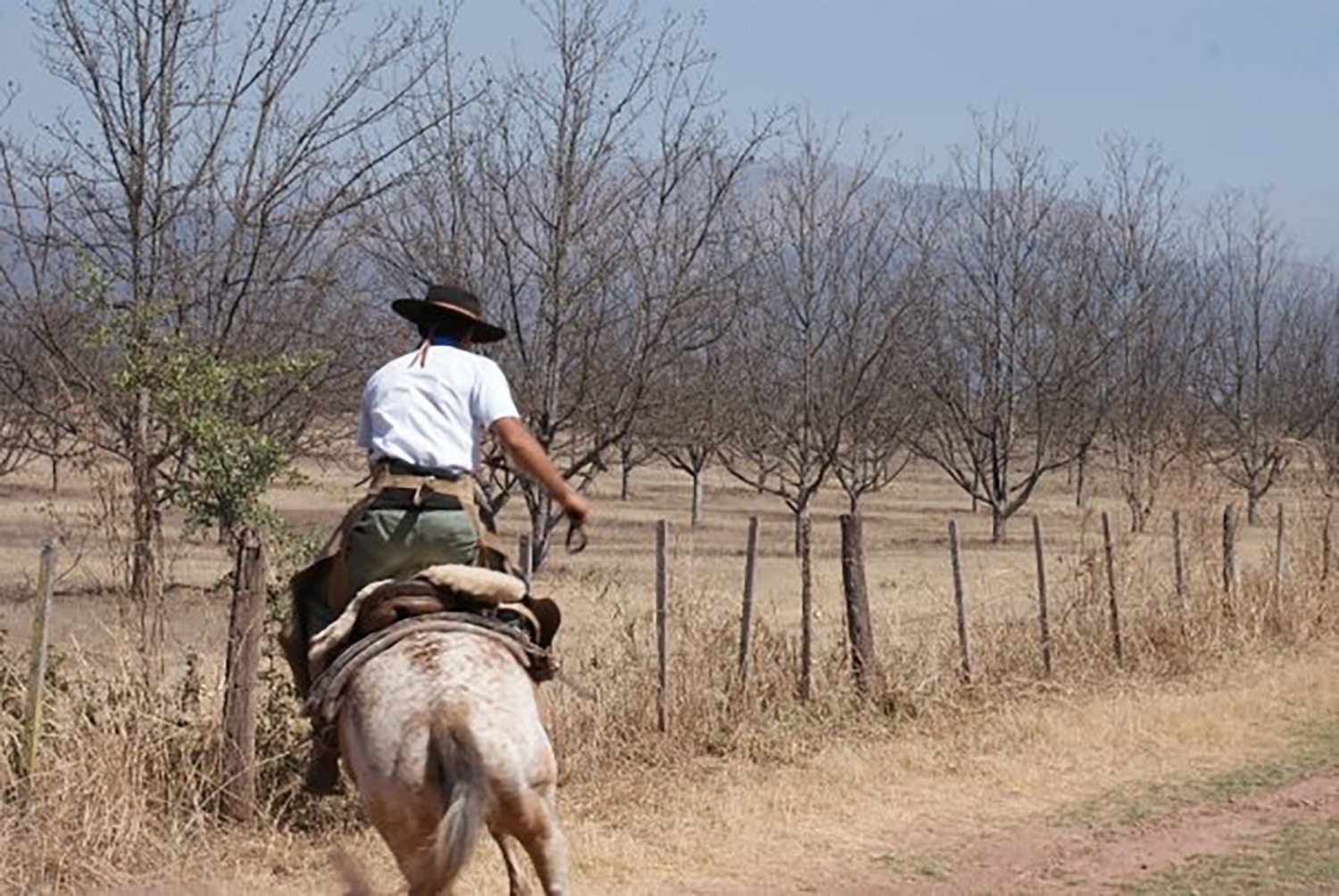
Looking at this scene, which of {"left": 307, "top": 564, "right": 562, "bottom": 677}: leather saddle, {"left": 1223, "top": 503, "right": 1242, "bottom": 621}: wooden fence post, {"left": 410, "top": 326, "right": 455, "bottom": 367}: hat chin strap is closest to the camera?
{"left": 307, "top": 564, "right": 562, "bottom": 677}: leather saddle

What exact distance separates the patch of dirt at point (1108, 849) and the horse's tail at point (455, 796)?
361cm

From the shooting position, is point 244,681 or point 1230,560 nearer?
point 244,681

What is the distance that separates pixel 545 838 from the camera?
6.34 meters

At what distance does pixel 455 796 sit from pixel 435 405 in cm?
173

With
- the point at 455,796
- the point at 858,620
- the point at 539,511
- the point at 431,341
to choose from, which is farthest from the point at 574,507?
the point at 539,511

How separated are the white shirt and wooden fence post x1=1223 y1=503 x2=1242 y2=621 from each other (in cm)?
1151

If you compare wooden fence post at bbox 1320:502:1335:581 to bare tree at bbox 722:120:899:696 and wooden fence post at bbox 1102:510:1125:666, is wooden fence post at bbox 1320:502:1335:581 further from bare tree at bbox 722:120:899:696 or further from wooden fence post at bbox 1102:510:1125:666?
bare tree at bbox 722:120:899:696

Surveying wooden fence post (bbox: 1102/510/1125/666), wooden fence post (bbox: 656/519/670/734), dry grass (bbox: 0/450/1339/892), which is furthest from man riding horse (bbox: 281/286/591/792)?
wooden fence post (bbox: 1102/510/1125/666)

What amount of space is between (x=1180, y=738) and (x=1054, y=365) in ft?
94.4

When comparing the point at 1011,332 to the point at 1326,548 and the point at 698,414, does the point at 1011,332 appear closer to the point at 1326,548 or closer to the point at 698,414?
the point at 698,414

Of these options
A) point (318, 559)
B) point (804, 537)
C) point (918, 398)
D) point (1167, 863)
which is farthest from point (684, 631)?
point (918, 398)

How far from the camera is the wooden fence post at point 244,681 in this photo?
9031mm

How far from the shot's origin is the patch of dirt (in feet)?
29.9

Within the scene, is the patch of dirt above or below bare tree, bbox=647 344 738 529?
below
